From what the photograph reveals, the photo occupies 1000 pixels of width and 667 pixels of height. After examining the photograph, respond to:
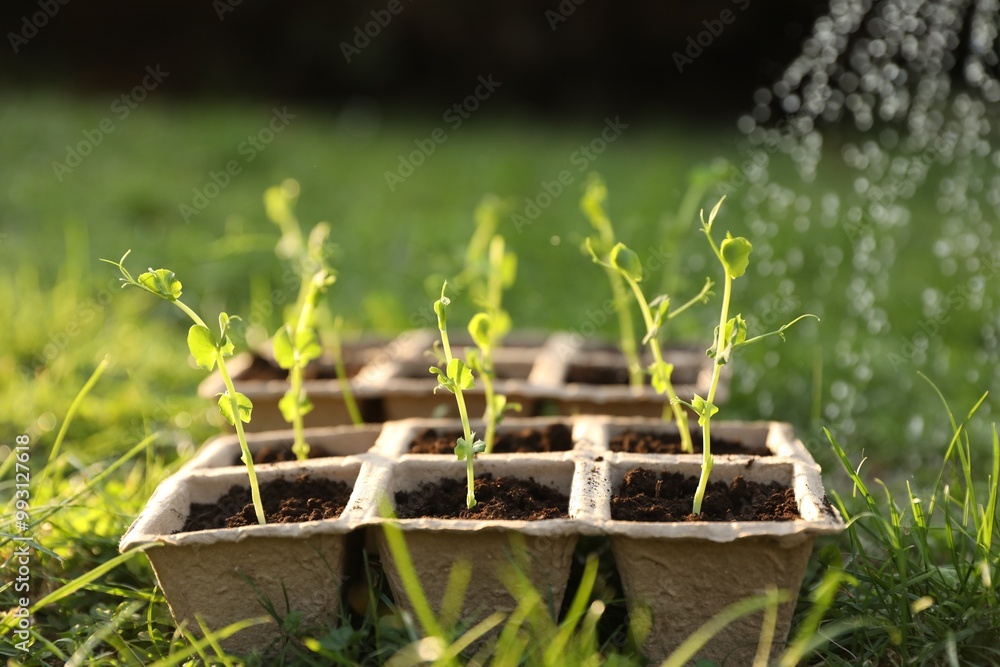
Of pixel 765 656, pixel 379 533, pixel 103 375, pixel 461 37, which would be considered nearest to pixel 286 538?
pixel 379 533

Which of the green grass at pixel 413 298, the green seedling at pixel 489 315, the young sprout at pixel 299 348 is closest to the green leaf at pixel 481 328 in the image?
the green seedling at pixel 489 315

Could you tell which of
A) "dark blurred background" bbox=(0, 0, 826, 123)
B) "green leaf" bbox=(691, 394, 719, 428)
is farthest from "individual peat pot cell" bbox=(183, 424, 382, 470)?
"dark blurred background" bbox=(0, 0, 826, 123)

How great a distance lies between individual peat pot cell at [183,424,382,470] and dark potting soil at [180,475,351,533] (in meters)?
0.14

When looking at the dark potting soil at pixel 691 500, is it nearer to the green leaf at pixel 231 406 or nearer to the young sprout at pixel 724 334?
the young sprout at pixel 724 334

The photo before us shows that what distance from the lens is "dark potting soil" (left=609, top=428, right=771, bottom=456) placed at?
1696 mm

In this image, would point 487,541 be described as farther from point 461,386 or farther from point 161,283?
point 161,283

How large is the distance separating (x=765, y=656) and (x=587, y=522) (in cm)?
29

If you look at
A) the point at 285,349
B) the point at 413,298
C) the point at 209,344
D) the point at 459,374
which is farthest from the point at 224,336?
the point at 413,298

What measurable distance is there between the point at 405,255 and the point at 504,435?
7.23 ft

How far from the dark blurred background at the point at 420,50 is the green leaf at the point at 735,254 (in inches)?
189

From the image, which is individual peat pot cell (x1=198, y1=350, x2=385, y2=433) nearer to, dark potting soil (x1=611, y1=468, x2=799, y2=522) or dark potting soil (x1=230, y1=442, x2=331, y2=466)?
dark potting soil (x1=230, y1=442, x2=331, y2=466)

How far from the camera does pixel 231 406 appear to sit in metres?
1.46

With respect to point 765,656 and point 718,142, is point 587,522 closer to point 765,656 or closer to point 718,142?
point 765,656

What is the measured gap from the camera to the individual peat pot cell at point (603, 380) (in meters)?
2.01
